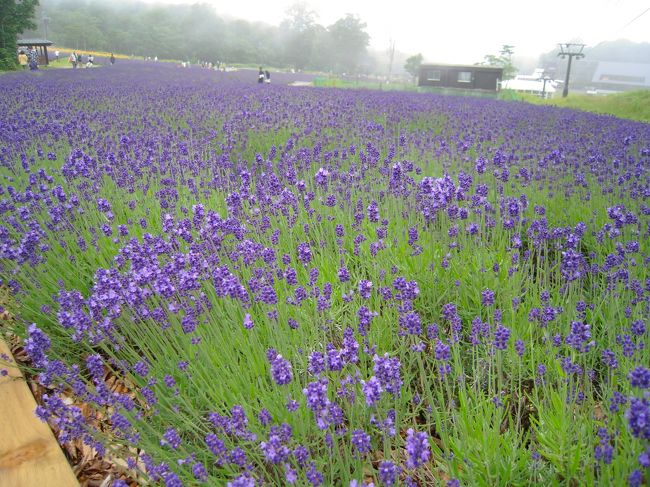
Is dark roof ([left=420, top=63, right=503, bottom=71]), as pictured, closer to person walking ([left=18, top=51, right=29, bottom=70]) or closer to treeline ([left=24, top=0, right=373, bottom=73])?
person walking ([left=18, top=51, right=29, bottom=70])

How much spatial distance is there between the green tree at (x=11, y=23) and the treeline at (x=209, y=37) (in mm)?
28577

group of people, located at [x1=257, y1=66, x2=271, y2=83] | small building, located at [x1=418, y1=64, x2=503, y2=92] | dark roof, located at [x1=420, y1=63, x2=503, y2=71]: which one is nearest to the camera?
group of people, located at [x1=257, y1=66, x2=271, y2=83]

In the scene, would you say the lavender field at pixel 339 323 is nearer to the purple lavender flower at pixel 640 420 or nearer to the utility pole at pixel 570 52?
the purple lavender flower at pixel 640 420

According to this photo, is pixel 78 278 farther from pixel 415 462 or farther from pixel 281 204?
pixel 415 462

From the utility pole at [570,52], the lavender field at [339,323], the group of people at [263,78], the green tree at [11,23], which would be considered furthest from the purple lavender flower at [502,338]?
the green tree at [11,23]

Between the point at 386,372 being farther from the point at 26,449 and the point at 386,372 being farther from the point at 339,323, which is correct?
the point at 26,449

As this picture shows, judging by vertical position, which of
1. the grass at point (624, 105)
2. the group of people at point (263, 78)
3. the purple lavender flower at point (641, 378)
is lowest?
the purple lavender flower at point (641, 378)

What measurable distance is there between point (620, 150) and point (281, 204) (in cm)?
499

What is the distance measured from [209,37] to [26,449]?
7628 cm

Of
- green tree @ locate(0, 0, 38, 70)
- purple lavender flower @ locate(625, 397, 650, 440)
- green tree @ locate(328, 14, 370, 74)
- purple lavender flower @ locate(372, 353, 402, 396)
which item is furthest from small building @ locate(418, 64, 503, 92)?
green tree @ locate(328, 14, 370, 74)

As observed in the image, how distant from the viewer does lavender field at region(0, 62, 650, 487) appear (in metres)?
1.60

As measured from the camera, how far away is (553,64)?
141000 mm

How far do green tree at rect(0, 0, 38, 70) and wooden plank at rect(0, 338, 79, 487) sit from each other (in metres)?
29.5

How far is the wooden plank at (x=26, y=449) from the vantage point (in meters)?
1.71
